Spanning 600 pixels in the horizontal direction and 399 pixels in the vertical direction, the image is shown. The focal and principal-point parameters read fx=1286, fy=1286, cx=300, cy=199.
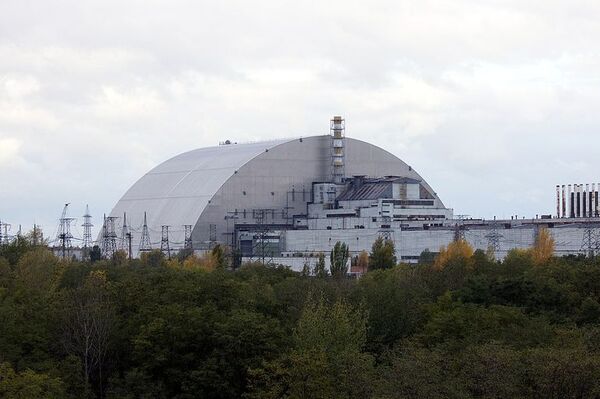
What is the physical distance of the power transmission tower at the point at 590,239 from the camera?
70706mm

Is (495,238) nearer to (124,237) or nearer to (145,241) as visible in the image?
(145,241)

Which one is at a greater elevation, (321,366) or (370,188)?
(370,188)

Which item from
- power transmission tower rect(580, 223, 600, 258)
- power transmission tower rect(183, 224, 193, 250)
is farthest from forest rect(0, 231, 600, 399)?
power transmission tower rect(183, 224, 193, 250)

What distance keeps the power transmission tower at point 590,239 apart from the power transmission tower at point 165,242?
25708 mm

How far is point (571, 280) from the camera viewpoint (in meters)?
43.2

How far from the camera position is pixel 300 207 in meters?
92.2

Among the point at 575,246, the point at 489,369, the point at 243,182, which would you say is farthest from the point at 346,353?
the point at 243,182

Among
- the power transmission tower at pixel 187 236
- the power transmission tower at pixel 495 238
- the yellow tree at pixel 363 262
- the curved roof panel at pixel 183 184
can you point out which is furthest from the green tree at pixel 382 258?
the curved roof panel at pixel 183 184

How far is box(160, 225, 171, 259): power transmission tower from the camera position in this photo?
272ft

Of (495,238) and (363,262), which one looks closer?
(363,262)

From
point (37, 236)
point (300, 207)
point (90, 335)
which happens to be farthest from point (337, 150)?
point (90, 335)

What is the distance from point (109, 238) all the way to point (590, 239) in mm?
35482

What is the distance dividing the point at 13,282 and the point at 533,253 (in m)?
26.9

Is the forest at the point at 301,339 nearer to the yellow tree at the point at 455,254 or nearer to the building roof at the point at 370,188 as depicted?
the yellow tree at the point at 455,254
